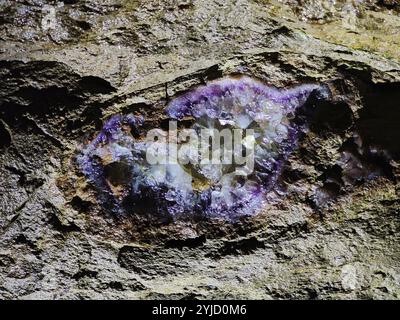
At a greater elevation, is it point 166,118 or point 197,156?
point 166,118

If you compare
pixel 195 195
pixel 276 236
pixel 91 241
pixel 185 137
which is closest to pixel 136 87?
pixel 185 137

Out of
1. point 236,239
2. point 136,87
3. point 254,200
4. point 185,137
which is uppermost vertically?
point 136,87

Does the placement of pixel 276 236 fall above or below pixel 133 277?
above

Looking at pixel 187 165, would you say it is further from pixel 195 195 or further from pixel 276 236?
pixel 276 236

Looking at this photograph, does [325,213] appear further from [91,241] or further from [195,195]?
[91,241]

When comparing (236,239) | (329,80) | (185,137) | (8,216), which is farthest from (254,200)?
(8,216)
